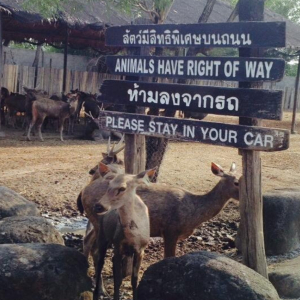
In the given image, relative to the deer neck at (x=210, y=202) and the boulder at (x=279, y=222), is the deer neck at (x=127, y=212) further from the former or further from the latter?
the boulder at (x=279, y=222)

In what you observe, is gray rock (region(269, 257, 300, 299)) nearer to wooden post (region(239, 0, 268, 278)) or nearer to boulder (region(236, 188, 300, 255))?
wooden post (region(239, 0, 268, 278))

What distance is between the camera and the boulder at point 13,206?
27.0 ft

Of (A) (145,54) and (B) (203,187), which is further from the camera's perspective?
(B) (203,187)

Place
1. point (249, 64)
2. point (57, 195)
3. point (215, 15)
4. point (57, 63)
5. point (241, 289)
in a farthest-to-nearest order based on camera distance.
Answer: point (57, 63)
point (215, 15)
point (57, 195)
point (249, 64)
point (241, 289)

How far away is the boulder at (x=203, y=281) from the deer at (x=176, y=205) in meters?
1.23

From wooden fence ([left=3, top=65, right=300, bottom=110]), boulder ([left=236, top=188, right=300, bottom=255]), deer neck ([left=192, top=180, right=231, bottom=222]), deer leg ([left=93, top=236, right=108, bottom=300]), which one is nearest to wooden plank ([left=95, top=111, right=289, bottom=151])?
deer neck ([left=192, top=180, right=231, bottom=222])

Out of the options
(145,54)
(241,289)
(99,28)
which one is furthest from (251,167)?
(99,28)

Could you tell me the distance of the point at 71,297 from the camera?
20.1 feet

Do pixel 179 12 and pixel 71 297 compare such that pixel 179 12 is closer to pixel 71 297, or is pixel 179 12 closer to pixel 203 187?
pixel 203 187

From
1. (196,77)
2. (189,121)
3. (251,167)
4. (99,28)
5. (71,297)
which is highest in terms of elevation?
(99,28)

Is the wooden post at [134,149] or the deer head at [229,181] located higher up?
the wooden post at [134,149]

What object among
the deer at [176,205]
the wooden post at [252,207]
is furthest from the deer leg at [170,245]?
the wooden post at [252,207]

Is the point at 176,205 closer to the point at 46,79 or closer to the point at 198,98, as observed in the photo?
the point at 198,98

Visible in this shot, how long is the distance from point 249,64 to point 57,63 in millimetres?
27119
